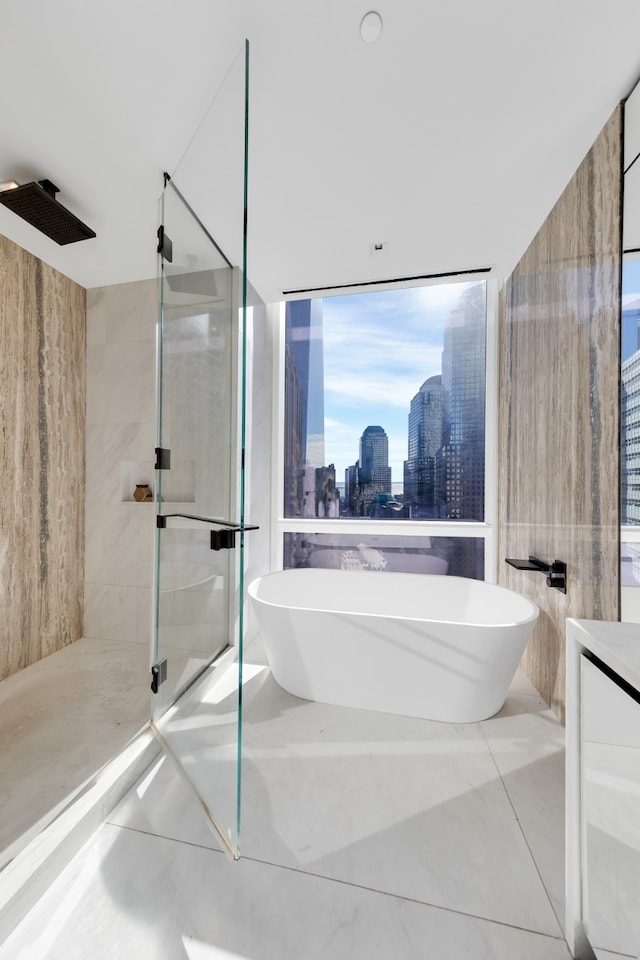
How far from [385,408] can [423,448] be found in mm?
409

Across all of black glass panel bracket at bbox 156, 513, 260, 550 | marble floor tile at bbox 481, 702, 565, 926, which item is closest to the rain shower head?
black glass panel bracket at bbox 156, 513, 260, 550

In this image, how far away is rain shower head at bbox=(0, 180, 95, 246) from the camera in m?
1.74

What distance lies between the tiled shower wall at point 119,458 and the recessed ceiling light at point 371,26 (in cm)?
195

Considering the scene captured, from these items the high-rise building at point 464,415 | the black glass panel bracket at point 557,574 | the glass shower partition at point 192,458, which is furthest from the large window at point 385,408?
the glass shower partition at point 192,458

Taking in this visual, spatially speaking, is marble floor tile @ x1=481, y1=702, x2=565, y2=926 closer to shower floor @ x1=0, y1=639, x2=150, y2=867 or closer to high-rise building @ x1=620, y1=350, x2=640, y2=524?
high-rise building @ x1=620, y1=350, x2=640, y2=524

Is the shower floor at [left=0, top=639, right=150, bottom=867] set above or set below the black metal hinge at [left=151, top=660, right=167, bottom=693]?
below

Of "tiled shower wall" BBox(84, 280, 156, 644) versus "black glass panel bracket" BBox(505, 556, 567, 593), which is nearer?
"black glass panel bracket" BBox(505, 556, 567, 593)

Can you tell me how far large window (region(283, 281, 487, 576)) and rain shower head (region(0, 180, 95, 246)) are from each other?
1482mm

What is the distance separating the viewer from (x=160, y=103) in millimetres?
1405

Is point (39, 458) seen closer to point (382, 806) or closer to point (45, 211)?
point (45, 211)

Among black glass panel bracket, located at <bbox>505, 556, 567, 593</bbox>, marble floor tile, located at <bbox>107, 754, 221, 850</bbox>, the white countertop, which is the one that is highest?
the white countertop

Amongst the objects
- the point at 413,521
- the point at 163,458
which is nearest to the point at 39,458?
the point at 163,458

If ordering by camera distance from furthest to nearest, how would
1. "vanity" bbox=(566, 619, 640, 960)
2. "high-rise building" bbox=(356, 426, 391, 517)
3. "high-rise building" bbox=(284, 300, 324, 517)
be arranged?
"high-rise building" bbox=(284, 300, 324, 517)
"high-rise building" bbox=(356, 426, 391, 517)
"vanity" bbox=(566, 619, 640, 960)

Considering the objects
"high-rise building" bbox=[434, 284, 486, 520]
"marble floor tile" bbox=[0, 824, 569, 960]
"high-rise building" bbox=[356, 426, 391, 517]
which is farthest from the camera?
"high-rise building" bbox=[356, 426, 391, 517]
